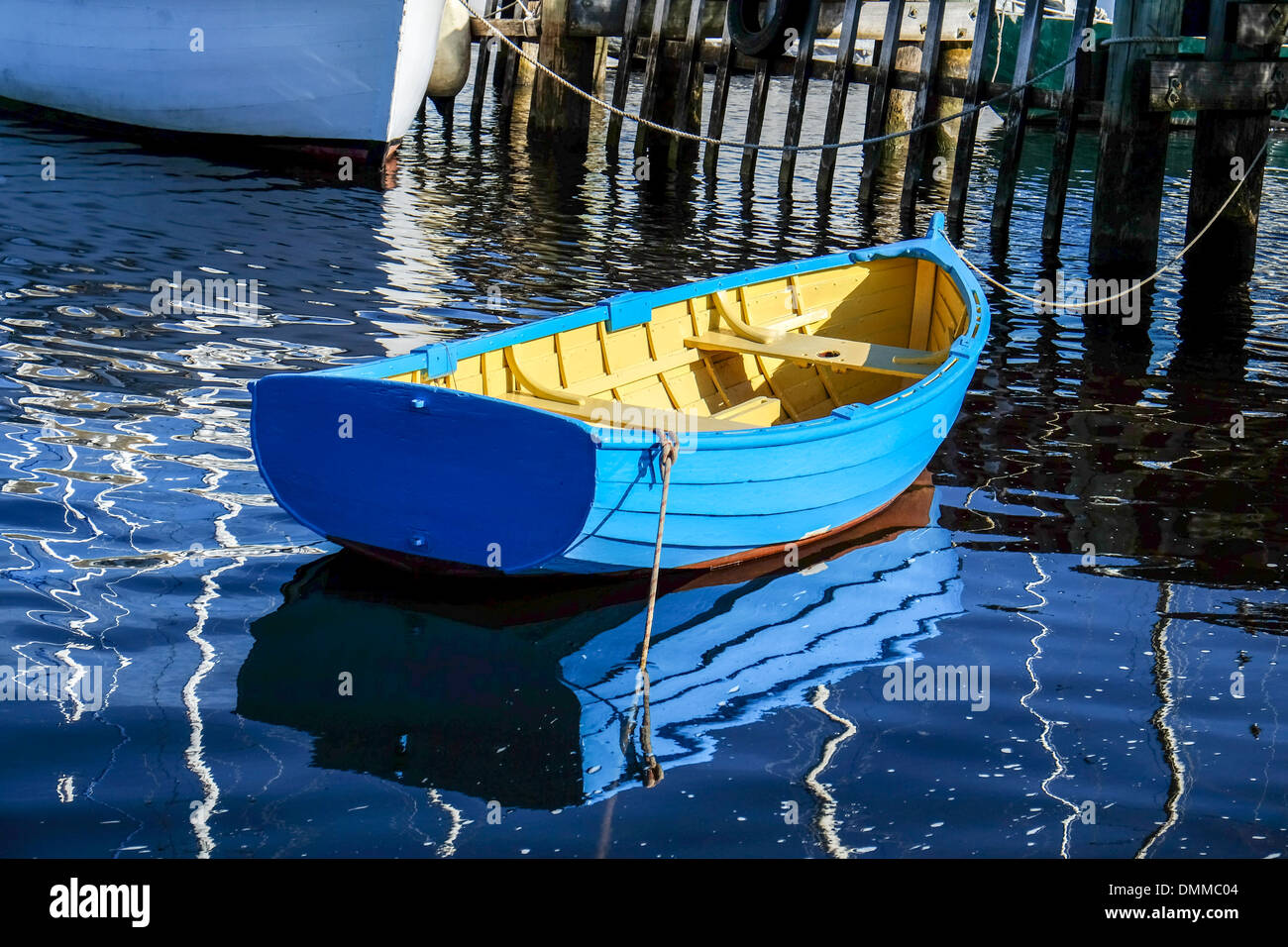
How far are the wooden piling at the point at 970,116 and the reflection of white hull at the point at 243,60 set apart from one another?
7147mm

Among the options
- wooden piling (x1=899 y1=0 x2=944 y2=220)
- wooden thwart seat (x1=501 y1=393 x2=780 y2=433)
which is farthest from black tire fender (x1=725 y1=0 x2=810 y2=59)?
wooden thwart seat (x1=501 y1=393 x2=780 y2=433)

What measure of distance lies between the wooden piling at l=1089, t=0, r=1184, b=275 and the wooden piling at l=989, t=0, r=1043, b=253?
1.43 metres

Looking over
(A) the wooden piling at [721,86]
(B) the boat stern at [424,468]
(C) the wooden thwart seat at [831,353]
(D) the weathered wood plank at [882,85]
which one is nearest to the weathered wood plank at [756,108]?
(A) the wooden piling at [721,86]

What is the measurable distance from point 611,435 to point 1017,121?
10.9 metres

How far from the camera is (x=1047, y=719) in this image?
5.38m

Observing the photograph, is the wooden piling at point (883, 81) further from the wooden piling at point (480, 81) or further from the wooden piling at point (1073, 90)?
the wooden piling at point (480, 81)

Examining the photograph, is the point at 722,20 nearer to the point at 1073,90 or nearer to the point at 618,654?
the point at 1073,90

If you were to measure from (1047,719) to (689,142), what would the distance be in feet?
56.4

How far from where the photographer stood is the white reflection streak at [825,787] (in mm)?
4430

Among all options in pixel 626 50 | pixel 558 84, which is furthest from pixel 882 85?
pixel 558 84

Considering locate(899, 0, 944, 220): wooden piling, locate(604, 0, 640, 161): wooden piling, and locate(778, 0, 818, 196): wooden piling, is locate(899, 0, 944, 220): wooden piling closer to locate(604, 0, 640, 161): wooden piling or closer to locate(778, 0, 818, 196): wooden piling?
locate(778, 0, 818, 196): wooden piling

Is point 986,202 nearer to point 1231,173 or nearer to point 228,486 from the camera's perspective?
point 1231,173

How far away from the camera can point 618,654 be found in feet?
18.8
